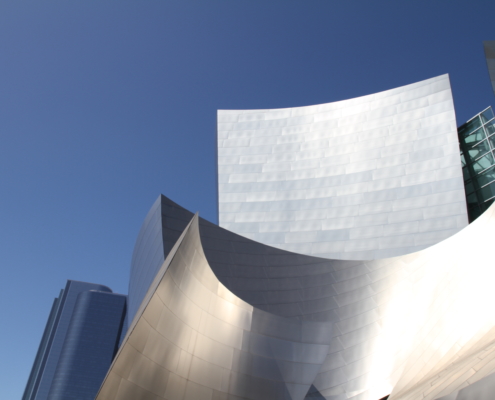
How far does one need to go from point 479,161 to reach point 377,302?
14.3m

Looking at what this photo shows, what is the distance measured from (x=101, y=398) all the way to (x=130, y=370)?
1.82ft

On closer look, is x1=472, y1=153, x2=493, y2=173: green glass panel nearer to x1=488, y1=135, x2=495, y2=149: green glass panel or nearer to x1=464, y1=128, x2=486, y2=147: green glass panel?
x1=488, y1=135, x2=495, y2=149: green glass panel

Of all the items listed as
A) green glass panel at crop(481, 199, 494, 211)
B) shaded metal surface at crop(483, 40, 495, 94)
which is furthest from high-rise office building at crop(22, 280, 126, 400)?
shaded metal surface at crop(483, 40, 495, 94)

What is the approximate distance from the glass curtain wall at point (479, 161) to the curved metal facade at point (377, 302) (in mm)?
11769

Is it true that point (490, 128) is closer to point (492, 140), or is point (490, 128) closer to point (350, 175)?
point (492, 140)

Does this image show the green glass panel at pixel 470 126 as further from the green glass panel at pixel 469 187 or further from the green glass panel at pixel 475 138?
the green glass panel at pixel 469 187

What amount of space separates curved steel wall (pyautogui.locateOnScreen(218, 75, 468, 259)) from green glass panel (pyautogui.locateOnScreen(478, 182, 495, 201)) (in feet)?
7.42

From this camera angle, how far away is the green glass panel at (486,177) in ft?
67.3

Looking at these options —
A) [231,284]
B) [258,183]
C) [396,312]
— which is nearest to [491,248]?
[396,312]

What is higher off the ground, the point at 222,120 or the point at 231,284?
the point at 222,120

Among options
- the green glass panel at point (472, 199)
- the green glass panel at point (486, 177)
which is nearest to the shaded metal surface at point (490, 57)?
the green glass panel at point (486, 177)

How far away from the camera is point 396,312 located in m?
10.6

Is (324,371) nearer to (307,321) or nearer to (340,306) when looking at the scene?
(307,321)

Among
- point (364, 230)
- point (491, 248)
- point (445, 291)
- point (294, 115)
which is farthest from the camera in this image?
point (294, 115)
